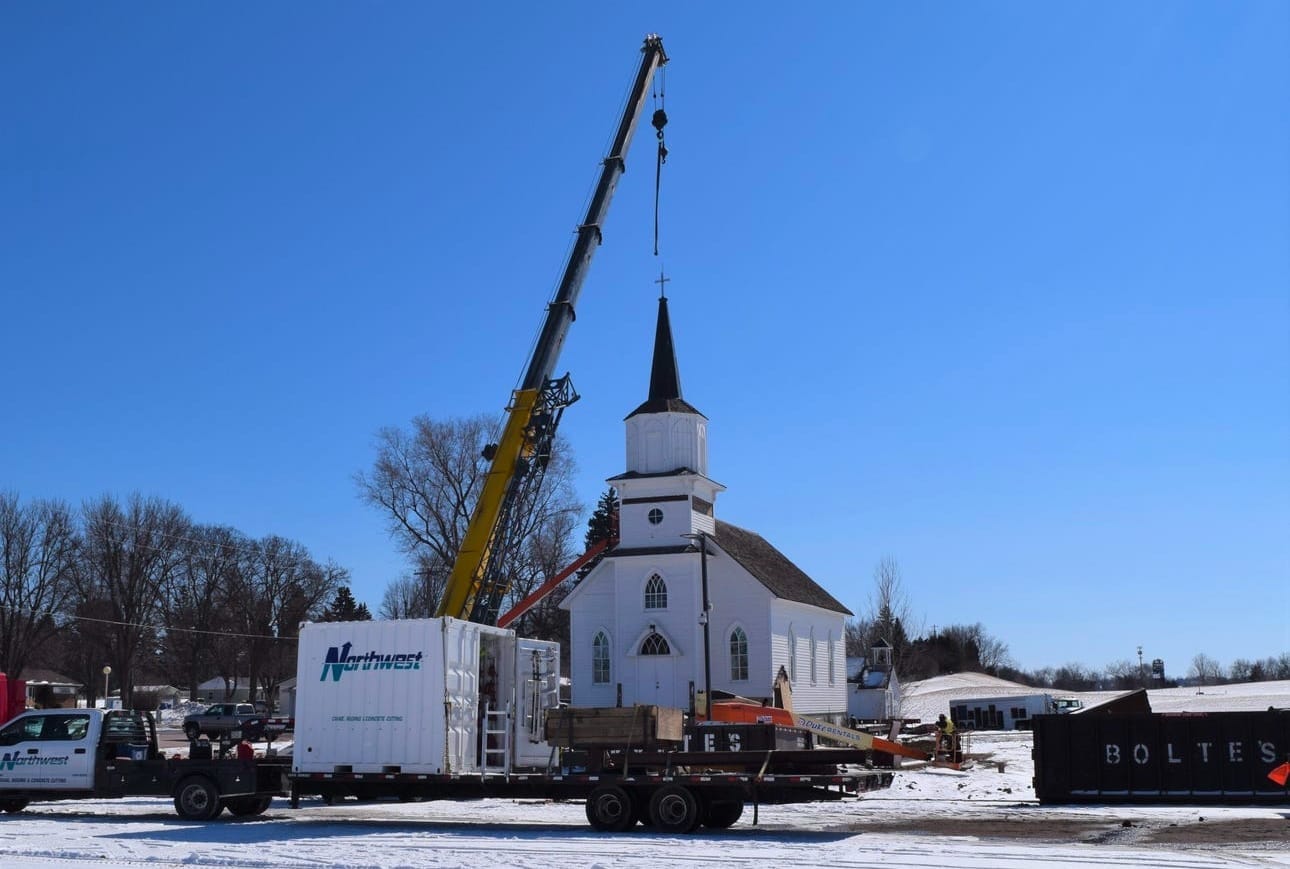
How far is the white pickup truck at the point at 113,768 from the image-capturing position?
2038 centimetres

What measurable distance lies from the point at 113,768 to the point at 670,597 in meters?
28.3

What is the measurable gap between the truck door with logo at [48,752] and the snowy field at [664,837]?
2.19 ft

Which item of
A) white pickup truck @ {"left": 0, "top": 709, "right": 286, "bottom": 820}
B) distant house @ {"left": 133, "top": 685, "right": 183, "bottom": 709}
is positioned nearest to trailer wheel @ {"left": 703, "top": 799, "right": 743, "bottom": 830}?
white pickup truck @ {"left": 0, "top": 709, "right": 286, "bottom": 820}

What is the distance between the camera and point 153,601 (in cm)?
7800

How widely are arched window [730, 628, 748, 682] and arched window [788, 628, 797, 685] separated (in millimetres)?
2545

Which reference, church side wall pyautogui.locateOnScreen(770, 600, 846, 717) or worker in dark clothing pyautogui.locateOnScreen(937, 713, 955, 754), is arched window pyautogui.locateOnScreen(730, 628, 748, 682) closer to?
church side wall pyautogui.locateOnScreen(770, 600, 846, 717)

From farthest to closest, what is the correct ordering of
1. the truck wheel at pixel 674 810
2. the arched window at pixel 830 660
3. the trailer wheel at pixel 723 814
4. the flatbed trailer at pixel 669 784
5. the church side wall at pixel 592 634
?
the arched window at pixel 830 660
the church side wall at pixel 592 634
the trailer wheel at pixel 723 814
the flatbed trailer at pixel 669 784
the truck wheel at pixel 674 810

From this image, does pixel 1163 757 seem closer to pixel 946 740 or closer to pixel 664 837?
pixel 664 837

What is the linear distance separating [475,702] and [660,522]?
27.8m

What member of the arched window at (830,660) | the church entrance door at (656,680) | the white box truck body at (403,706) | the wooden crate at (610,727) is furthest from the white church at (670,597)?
the wooden crate at (610,727)

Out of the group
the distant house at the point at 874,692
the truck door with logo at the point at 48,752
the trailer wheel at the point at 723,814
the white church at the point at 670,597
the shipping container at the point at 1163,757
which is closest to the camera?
the trailer wheel at the point at 723,814

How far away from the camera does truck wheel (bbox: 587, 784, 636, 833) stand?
18.2 m

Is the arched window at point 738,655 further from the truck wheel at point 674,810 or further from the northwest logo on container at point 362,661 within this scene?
the truck wheel at point 674,810

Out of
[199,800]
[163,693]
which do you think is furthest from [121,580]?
[199,800]
